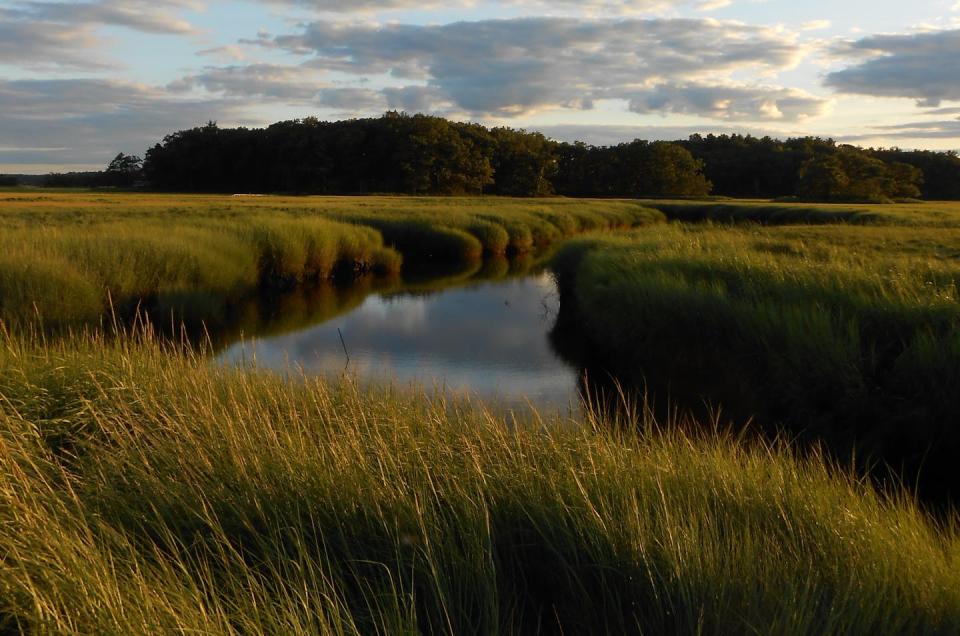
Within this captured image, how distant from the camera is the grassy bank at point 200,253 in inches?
428

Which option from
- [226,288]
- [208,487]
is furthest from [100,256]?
[208,487]

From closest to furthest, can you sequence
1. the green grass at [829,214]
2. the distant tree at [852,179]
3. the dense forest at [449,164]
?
the green grass at [829,214] → the distant tree at [852,179] → the dense forest at [449,164]

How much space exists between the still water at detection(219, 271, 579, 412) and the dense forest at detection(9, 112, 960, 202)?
48.1 meters

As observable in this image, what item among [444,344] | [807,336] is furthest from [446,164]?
[807,336]

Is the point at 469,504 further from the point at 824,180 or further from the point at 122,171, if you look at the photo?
the point at 122,171

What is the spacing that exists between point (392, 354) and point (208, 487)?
25.6 feet

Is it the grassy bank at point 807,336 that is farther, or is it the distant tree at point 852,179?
the distant tree at point 852,179

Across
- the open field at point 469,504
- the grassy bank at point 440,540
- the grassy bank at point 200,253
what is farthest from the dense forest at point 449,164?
the grassy bank at point 440,540

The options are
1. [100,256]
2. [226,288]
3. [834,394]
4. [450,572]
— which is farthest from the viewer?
[226,288]

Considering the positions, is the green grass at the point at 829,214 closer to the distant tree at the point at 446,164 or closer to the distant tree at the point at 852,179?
the distant tree at the point at 852,179

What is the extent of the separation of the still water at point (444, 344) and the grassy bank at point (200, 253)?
1.84m

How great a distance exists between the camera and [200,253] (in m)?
14.6

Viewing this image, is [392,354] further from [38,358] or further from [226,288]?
[38,358]

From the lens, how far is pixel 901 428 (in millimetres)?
6402
